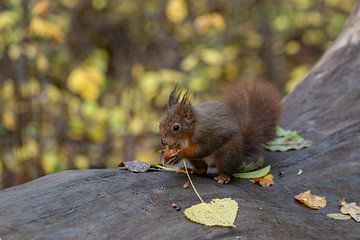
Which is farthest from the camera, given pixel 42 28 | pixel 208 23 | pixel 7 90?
pixel 208 23

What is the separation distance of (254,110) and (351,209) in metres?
0.87

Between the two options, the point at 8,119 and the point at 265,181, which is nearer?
the point at 265,181

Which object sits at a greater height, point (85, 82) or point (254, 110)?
point (85, 82)

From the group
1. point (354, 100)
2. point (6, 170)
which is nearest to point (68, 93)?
point (6, 170)

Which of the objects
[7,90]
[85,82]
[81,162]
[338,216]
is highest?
[7,90]

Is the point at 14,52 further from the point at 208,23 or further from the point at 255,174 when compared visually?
the point at 255,174

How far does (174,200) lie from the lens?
6.81 feet

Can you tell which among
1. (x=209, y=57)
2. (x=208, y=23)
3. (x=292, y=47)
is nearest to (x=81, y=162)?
(x=209, y=57)

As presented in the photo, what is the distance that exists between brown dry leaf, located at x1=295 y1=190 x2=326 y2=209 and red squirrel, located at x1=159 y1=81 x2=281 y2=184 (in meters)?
0.33

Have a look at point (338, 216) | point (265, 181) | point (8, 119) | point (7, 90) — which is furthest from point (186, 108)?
point (7, 90)

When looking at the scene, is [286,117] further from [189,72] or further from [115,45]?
[115,45]

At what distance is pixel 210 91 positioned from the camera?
684cm

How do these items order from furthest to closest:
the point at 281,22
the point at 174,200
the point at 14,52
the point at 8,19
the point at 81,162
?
1. the point at 281,22
2. the point at 81,162
3. the point at 14,52
4. the point at 8,19
5. the point at 174,200

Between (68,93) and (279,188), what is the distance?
395cm
